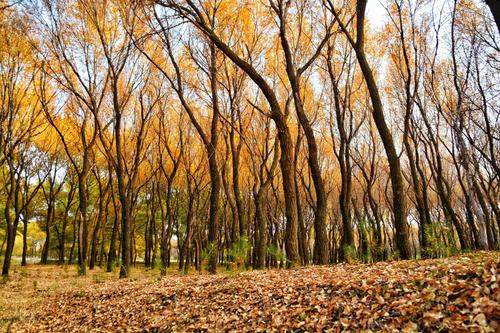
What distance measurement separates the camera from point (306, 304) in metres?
4.98

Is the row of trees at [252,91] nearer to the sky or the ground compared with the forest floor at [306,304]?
nearer to the sky

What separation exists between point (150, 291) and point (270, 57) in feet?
38.9

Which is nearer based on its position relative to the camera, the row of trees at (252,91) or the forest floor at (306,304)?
the forest floor at (306,304)

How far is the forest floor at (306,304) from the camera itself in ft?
11.8

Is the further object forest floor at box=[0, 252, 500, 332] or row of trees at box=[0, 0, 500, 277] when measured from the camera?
row of trees at box=[0, 0, 500, 277]

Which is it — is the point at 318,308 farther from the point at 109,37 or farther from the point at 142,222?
the point at 142,222

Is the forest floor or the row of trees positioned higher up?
the row of trees

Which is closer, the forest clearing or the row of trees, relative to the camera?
the forest clearing

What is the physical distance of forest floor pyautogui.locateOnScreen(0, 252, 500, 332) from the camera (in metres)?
3.59

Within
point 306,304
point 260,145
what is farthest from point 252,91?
point 306,304

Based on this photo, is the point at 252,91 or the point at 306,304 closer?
the point at 306,304

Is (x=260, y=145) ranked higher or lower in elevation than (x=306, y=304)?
higher

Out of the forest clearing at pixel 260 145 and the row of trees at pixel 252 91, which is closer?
the forest clearing at pixel 260 145

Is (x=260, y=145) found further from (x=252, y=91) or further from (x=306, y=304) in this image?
(x=306, y=304)
